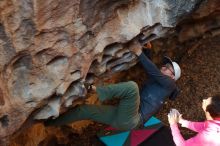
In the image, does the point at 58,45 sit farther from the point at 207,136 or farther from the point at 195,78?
the point at 195,78

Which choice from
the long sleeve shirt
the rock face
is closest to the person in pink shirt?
the long sleeve shirt

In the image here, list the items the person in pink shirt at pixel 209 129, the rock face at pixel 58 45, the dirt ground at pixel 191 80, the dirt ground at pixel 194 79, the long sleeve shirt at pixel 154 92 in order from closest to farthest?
the rock face at pixel 58 45 → the person in pink shirt at pixel 209 129 → the long sleeve shirt at pixel 154 92 → the dirt ground at pixel 191 80 → the dirt ground at pixel 194 79

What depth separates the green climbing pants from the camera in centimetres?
263

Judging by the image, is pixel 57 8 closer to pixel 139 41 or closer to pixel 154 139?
pixel 139 41

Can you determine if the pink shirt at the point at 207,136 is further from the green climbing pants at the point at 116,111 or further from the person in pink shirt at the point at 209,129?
the green climbing pants at the point at 116,111

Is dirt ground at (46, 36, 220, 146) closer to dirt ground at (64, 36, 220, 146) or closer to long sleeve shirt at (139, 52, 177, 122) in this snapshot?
dirt ground at (64, 36, 220, 146)

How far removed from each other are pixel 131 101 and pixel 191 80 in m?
2.07

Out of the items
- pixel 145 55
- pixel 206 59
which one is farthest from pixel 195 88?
pixel 145 55

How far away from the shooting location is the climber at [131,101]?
2652 millimetres

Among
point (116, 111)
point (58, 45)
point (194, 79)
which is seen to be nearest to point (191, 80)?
point (194, 79)

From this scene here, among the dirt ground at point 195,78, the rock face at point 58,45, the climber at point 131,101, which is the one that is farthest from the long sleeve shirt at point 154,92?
the dirt ground at point 195,78

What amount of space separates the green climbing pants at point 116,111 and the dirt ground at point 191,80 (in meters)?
1.20

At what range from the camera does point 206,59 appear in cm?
474

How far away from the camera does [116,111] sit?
2.83 meters
